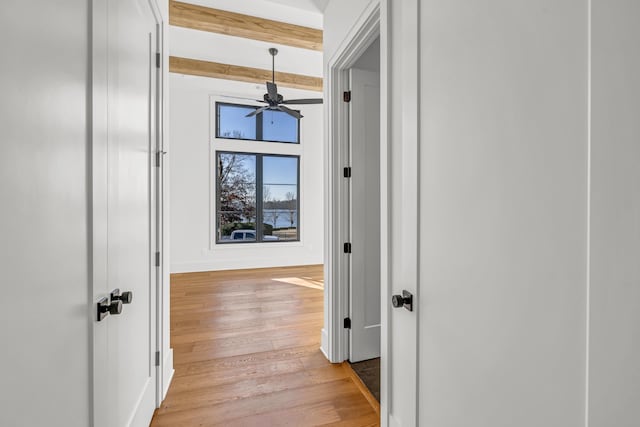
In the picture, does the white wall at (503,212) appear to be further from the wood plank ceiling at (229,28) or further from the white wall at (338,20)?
the wood plank ceiling at (229,28)

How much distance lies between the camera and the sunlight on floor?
4398 mm

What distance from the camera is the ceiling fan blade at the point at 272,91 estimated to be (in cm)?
377

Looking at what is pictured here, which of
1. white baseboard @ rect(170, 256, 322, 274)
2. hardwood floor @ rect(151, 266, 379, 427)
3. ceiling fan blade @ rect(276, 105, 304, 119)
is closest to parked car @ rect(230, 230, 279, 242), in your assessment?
white baseboard @ rect(170, 256, 322, 274)

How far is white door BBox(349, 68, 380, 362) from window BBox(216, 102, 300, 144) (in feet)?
13.0

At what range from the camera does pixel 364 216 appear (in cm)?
231

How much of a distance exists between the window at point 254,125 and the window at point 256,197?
1.26 ft

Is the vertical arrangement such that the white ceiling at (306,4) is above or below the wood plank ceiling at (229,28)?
below

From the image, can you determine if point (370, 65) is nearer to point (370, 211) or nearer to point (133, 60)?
point (370, 211)

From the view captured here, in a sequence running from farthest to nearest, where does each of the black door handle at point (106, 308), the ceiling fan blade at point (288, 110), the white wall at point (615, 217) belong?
1. the ceiling fan blade at point (288, 110)
2. the black door handle at point (106, 308)
3. the white wall at point (615, 217)

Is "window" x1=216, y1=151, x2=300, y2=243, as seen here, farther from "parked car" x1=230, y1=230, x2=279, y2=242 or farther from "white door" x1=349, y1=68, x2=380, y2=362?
"white door" x1=349, y1=68, x2=380, y2=362

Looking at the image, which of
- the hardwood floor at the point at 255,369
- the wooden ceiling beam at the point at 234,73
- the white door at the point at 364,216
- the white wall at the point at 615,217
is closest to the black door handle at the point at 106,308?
the hardwood floor at the point at 255,369

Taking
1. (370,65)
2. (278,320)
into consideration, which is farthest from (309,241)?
(370,65)

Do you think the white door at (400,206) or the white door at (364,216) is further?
the white door at (364,216)

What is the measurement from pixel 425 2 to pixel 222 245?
5.21 meters
